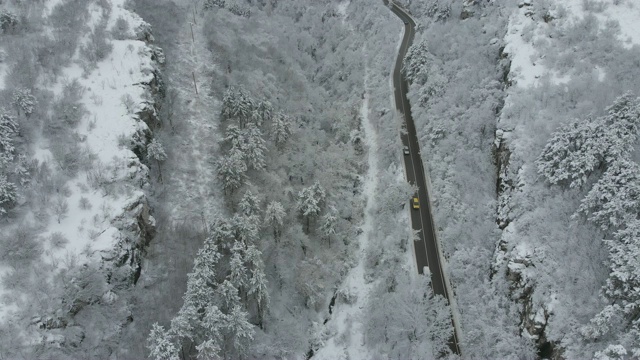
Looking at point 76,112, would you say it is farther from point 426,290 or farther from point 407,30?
point 407,30

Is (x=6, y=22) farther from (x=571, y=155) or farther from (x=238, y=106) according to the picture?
(x=571, y=155)

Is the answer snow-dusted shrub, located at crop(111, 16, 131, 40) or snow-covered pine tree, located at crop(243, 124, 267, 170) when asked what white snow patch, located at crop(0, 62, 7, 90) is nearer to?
snow-dusted shrub, located at crop(111, 16, 131, 40)

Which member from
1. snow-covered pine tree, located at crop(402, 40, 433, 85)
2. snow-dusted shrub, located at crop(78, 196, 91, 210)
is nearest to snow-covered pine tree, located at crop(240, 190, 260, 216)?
snow-dusted shrub, located at crop(78, 196, 91, 210)

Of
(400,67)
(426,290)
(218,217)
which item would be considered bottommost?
(218,217)

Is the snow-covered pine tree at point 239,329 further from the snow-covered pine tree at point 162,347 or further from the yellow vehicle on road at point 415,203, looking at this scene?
the yellow vehicle on road at point 415,203

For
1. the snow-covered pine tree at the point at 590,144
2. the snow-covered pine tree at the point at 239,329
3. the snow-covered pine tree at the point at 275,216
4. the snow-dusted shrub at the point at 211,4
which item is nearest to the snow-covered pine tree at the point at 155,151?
the snow-covered pine tree at the point at 275,216

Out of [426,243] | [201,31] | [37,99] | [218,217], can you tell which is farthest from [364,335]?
[201,31]
